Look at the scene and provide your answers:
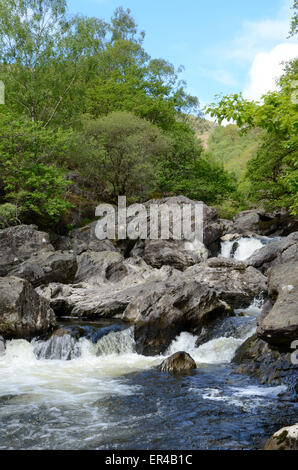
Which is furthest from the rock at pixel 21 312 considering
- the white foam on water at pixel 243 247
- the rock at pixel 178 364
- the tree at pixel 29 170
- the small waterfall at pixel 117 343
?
the white foam on water at pixel 243 247

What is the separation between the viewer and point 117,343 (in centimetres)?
1323

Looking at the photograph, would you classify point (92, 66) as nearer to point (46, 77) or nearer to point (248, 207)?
point (46, 77)

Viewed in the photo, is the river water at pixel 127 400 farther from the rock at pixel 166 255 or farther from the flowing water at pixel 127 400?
the rock at pixel 166 255

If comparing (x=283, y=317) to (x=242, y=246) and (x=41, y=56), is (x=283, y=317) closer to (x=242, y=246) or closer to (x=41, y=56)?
(x=242, y=246)

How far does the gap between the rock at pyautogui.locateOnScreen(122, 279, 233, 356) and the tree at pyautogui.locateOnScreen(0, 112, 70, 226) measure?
43.6 ft

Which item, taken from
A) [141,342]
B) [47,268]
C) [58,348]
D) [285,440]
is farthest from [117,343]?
[285,440]

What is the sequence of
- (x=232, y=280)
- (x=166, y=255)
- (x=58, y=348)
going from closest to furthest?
(x=58, y=348) < (x=232, y=280) < (x=166, y=255)

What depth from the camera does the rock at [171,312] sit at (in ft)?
42.6

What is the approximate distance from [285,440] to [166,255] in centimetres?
1905

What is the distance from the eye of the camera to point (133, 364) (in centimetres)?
1172

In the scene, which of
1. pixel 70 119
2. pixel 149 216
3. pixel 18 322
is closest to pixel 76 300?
pixel 18 322

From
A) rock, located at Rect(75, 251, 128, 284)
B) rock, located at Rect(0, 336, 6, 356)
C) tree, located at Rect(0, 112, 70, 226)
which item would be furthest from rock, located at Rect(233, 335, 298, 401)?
tree, located at Rect(0, 112, 70, 226)

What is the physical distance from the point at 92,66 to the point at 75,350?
93.0 ft

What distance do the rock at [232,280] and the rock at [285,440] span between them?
10.7m
